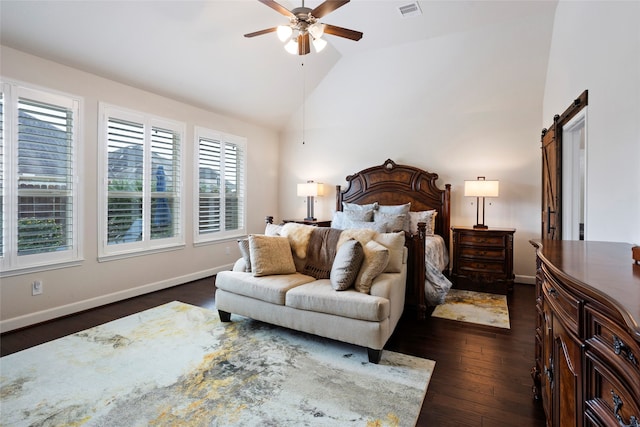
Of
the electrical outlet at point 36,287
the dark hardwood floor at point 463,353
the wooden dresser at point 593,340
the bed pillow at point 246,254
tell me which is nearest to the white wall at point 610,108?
the wooden dresser at point 593,340

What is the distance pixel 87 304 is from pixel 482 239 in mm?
5020

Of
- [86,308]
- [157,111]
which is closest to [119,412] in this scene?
[86,308]

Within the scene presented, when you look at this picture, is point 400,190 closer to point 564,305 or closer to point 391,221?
point 391,221

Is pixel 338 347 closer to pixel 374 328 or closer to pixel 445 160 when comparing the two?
pixel 374 328

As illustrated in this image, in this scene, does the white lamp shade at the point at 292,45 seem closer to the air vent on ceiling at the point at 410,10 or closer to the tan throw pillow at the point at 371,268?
the air vent on ceiling at the point at 410,10

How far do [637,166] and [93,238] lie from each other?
4835mm

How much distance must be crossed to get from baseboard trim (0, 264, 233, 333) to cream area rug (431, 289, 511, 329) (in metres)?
3.49

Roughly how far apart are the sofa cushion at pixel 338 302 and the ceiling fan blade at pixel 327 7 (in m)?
2.30

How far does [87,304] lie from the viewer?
3.61 m

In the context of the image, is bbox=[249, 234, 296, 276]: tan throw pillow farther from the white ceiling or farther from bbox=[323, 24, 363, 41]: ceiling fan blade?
the white ceiling

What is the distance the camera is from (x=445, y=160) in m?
5.23

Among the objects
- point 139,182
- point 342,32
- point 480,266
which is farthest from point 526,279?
point 139,182

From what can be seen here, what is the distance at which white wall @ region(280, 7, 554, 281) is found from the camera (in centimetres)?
430

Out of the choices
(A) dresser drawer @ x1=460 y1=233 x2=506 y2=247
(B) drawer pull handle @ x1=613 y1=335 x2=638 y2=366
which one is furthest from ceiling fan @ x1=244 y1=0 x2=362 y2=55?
(A) dresser drawer @ x1=460 y1=233 x2=506 y2=247
